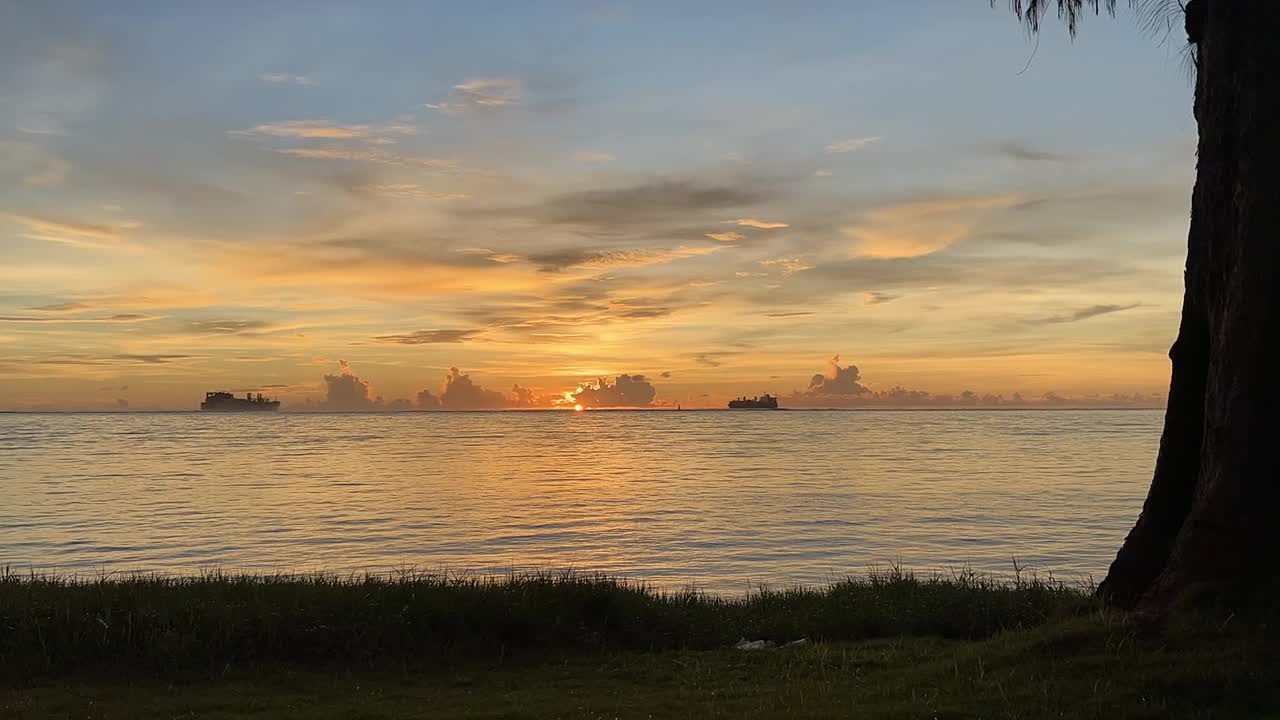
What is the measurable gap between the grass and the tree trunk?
0.92m

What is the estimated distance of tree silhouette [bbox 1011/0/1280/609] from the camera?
1116 centimetres

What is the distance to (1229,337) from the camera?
37.7 ft

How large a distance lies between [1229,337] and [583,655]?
10.1 metres

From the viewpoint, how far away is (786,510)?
47.2 meters

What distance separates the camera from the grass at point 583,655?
10117mm

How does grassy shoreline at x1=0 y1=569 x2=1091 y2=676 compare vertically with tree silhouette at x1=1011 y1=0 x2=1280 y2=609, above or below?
below

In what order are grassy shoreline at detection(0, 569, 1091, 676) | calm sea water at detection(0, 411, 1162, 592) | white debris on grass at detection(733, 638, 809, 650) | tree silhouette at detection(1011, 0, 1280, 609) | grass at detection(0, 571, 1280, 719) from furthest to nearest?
calm sea water at detection(0, 411, 1162, 592), white debris on grass at detection(733, 638, 809, 650), grassy shoreline at detection(0, 569, 1091, 676), tree silhouette at detection(1011, 0, 1280, 609), grass at detection(0, 571, 1280, 719)

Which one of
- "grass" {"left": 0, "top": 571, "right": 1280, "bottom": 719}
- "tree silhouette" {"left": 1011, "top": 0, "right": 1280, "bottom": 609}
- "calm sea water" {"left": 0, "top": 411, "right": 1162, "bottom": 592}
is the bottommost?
"calm sea water" {"left": 0, "top": 411, "right": 1162, "bottom": 592}

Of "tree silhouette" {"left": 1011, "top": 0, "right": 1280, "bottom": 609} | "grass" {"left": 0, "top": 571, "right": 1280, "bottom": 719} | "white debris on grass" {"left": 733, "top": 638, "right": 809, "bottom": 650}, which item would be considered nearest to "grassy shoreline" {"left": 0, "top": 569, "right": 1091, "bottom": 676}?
"grass" {"left": 0, "top": 571, "right": 1280, "bottom": 719}

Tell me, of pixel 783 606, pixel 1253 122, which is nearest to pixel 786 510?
pixel 783 606

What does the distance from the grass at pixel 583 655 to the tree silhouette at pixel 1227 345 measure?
35.5 inches

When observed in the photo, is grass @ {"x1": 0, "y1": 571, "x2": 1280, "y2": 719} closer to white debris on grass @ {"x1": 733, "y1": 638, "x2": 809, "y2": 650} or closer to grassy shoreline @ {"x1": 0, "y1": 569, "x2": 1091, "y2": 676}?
grassy shoreline @ {"x1": 0, "y1": 569, "x2": 1091, "y2": 676}

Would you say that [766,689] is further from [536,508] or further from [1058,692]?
[536,508]

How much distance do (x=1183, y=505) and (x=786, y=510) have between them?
34629 mm
